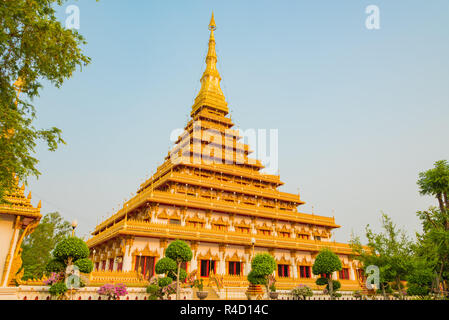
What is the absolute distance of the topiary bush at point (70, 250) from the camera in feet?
57.7

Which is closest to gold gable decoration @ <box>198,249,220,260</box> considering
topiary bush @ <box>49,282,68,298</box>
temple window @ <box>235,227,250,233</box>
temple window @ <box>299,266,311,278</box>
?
temple window @ <box>235,227,250,233</box>

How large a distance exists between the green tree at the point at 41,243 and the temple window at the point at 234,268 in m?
24.3

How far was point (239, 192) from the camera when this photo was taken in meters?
40.1

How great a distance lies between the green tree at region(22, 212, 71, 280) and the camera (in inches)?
1620

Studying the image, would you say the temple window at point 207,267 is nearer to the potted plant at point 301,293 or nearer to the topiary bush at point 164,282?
the potted plant at point 301,293

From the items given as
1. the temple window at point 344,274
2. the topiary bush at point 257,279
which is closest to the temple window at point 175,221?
the topiary bush at point 257,279

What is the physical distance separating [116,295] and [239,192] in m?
23.5

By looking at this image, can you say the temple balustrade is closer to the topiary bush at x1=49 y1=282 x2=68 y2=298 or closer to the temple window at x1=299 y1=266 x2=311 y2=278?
the temple window at x1=299 y1=266 x2=311 y2=278

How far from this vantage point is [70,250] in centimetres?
1758

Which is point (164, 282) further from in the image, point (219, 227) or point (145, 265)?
point (219, 227)

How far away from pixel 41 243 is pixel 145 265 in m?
25.6
